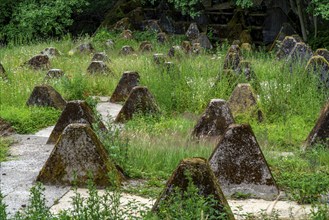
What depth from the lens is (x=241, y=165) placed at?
5.99m

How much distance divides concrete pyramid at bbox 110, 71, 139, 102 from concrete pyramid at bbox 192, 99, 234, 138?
325 cm

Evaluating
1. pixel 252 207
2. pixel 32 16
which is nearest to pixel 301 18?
pixel 32 16

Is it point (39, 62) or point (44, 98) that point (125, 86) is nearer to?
point (44, 98)

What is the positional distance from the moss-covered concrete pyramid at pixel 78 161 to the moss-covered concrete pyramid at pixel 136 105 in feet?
9.75

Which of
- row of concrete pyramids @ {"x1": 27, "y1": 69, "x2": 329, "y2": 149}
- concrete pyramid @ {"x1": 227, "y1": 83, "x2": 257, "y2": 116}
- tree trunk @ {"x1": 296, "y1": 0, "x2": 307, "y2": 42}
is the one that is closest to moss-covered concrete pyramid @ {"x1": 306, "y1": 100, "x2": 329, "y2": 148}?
row of concrete pyramids @ {"x1": 27, "y1": 69, "x2": 329, "y2": 149}

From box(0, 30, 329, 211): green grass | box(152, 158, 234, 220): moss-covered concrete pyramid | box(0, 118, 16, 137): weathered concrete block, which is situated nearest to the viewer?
box(152, 158, 234, 220): moss-covered concrete pyramid

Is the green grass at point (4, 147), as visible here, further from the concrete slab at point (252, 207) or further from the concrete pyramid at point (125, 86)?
the concrete pyramid at point (125, 86)

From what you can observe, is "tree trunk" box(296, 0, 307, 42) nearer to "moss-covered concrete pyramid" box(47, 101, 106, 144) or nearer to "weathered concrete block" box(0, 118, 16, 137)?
"weathered concrete block" box(0, 118, 16, 137)

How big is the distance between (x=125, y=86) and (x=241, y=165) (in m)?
5.19

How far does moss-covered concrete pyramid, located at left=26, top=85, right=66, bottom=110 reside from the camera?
9.55 metres

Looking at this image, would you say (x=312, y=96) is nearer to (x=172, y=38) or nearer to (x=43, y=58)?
(x=43, y=58)

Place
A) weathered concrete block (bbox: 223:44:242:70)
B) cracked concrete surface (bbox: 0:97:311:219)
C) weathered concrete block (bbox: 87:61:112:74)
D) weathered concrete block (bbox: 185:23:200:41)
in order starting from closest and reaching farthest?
cracked concrete surface (bbox: 0:97:311:219) → weathered concrete block (bbox: 223:44:242:70) → weathered concrete block (bbox: 87:61:112:74) → weathered concrete block (bbox: 185:23:200:41)

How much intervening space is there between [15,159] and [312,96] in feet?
13.9

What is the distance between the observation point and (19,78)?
11742 mm
